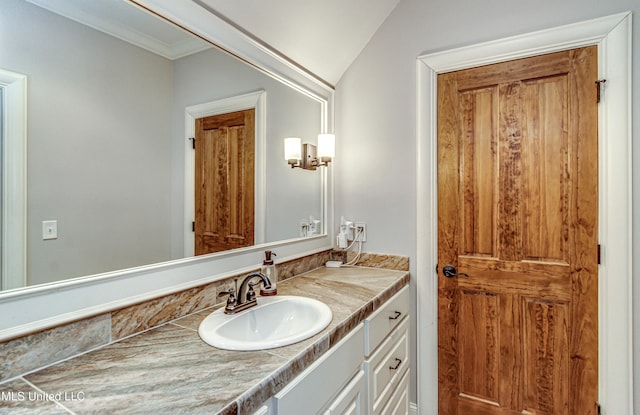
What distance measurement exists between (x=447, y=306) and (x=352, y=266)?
590 mm

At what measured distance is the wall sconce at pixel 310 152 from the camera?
181cm

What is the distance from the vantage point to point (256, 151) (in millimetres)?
1581

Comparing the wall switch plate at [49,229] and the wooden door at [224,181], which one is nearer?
the wall switch plate at [49,229]

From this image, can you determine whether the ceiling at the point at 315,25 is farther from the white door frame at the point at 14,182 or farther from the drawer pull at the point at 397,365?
the drawer pull at the point at 397,365

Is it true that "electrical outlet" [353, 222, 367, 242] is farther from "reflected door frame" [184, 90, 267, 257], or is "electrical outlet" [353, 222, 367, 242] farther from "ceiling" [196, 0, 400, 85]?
"ceiling" [196, 0, 400, 85]

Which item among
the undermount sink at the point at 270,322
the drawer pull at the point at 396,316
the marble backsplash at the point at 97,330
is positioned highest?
the marble backsplash at the point at 97,330

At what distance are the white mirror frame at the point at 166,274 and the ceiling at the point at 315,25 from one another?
0.18ft

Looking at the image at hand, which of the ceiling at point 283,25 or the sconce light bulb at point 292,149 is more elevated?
the ceiling at point 283,25

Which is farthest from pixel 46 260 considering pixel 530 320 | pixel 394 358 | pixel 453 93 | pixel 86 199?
pixel 530 320

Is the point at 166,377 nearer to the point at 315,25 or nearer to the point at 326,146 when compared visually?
the point at 326,146

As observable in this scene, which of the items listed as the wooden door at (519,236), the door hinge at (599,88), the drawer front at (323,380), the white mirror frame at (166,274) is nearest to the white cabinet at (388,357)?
the drawer front at (323,380)

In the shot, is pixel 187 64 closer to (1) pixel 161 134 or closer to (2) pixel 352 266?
(1) pixel 161 134

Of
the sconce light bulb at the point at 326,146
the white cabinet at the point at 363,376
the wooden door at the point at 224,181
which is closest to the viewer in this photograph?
the white cabinet at the point at 363,376

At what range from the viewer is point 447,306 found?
1789 mm
